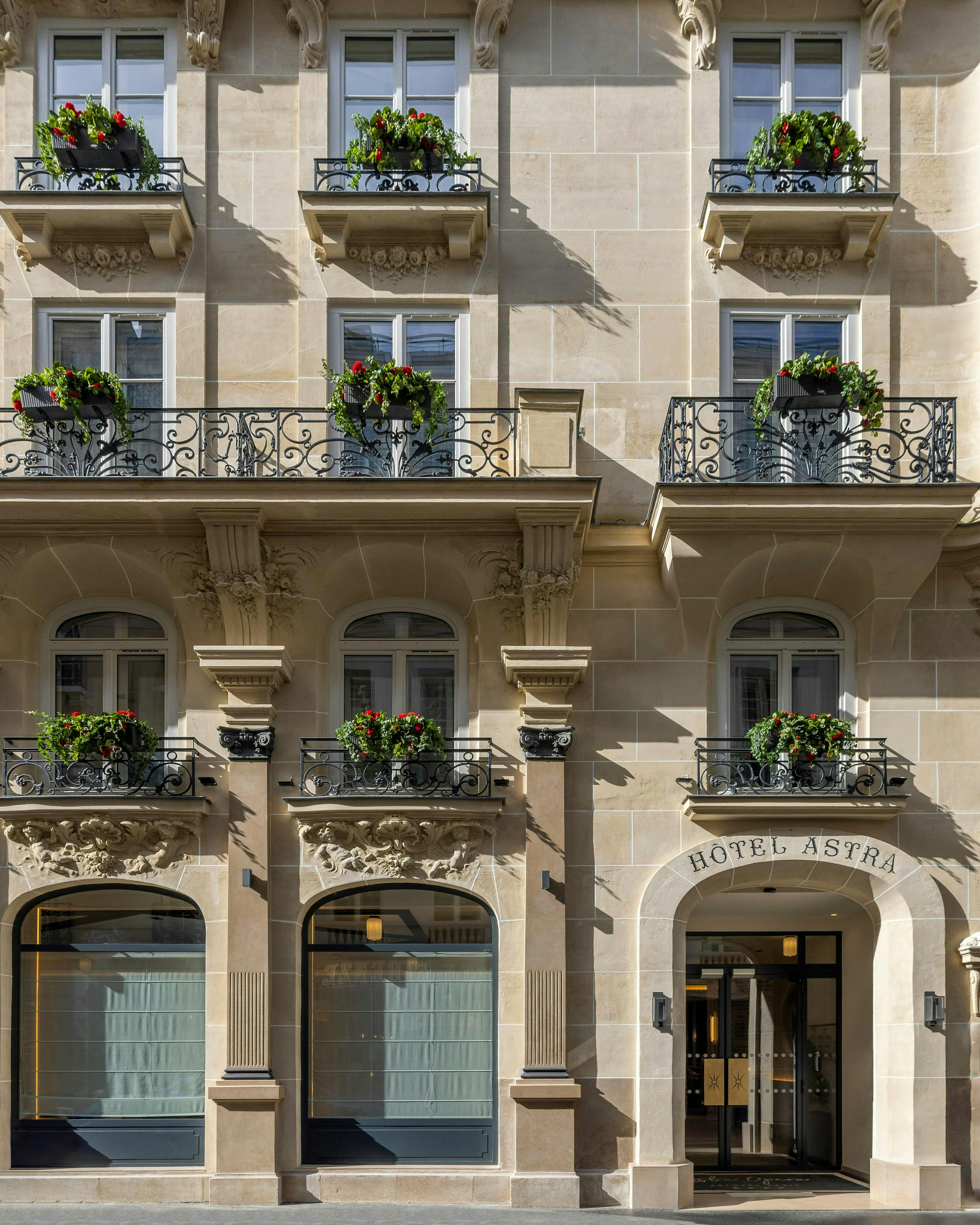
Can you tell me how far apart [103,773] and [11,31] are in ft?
30.1

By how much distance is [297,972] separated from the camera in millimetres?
14648

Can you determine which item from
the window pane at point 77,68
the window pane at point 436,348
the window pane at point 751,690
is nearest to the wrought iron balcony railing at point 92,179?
the window pane at point 77,68

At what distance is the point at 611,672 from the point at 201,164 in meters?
8.02

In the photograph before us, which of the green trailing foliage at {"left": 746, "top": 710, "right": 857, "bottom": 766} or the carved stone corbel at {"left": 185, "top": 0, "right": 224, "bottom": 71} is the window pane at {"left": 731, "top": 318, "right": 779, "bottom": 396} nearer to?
the green trailing foliage at {"left": 746, "top": 710, "right": 857, "bottom": 766}

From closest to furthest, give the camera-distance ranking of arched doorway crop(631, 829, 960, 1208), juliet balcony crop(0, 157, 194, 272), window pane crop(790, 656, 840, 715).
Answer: arched doorway crop(631, 829, 960, 1208) → juliet balcony crop(0, 157, 194, 272) → window pane crop(790, 656, 840, 715)

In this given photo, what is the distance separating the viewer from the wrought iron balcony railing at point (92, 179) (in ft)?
50.6

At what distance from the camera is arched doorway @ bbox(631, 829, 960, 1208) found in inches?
563

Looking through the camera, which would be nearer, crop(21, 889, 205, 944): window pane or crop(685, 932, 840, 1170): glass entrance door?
crop(21, 889, 205, 944): window pane

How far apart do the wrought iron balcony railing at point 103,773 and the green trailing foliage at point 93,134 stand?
22.1ft

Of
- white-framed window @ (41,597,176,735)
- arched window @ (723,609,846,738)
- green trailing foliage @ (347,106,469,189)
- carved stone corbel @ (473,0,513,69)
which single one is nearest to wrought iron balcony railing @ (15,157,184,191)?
green trailing foliage @ (347,106,469,189)

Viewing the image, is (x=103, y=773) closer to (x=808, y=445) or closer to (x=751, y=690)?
(x=751, y=690)

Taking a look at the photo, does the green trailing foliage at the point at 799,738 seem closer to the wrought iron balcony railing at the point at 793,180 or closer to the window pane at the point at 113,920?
the wrought iron balcony railing at the point at 793,180

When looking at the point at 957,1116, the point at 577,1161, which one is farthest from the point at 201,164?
the point at 957,1116

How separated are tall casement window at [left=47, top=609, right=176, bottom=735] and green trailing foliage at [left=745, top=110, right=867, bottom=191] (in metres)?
9.37
